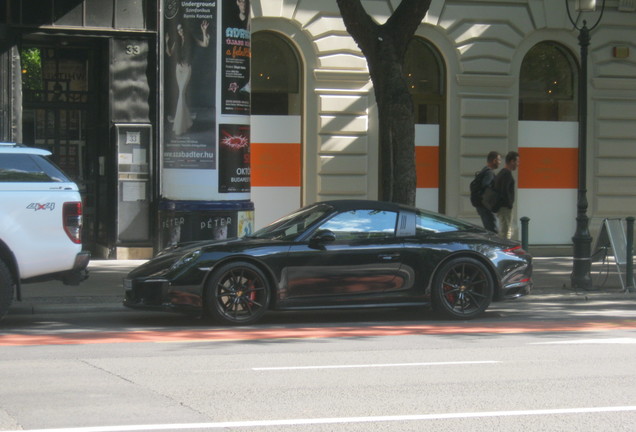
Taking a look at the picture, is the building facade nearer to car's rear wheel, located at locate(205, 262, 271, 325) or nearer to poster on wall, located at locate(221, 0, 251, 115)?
poster on wall, located at locate(221, 0, 251, 115)

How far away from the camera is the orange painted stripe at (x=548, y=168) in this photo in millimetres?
20844

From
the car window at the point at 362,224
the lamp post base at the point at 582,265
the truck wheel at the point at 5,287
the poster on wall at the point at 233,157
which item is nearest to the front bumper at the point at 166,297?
the truck wheel at the point at 5,287

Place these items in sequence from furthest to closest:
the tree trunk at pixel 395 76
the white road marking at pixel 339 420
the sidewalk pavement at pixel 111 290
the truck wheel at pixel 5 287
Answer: the tree trunk at pixel 395 76 < the sidewalk pavement at pixel 111 290 < the truck wheel at pixel 5 287 < the white road marking at pixel 339 420

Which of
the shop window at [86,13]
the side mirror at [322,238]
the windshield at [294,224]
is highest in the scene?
the shop window at [86,13]

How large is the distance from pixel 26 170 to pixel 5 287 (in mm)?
1283

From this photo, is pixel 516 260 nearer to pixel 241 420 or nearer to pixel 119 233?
pixel 241 420

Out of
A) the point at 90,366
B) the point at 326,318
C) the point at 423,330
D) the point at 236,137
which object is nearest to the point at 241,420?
the point at 90,366

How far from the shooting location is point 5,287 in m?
10.9

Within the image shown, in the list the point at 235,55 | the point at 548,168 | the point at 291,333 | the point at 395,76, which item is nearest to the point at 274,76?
the point at 235,55

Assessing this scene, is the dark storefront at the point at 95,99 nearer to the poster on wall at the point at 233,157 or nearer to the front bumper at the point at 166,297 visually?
the poster on wall at the point at 233,157

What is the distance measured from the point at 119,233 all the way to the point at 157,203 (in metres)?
0.85

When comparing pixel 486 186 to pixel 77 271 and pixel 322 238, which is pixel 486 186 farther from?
pixel 77 271

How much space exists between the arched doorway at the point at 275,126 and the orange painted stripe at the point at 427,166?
8.06ft

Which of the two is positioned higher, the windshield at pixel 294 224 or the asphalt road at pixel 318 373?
the windshield at pixel 294 224
